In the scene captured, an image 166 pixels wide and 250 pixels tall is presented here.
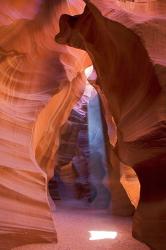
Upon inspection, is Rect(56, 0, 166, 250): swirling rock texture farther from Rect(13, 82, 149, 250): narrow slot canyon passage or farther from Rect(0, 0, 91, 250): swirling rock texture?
Rect(13, 82, 149, 250): narrow slot canyon passage

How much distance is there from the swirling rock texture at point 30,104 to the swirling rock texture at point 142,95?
749 mm

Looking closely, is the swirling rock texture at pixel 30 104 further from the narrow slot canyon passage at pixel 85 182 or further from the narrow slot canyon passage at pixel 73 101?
the narrow slot canyon passage at pixel 85 182

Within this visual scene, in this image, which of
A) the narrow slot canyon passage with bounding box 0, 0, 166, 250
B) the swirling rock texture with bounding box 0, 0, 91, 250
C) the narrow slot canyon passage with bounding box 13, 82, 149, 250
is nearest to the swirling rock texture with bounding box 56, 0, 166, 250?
the narrow slot canyon passage with bounding box 0, 0, 166, 250

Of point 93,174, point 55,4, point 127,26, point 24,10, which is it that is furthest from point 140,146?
point 93,174

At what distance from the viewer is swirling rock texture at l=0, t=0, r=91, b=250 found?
2.65 meters

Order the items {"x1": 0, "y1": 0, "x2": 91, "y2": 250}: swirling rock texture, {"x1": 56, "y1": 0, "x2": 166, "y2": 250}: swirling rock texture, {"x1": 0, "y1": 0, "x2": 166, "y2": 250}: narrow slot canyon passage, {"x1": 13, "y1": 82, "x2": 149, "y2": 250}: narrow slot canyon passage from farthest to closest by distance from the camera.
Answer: {"x1": 13, "y1": 82, "x2": 149, "y2": 250}: narrow slot canyon passage, {"x1": 0, "y1": 0, "x2": 91, "y2": 250}: swirling rock texture, {"x1": 0, "y1": 0, "x2": 166, "y2": 250}: narrow slot canyon passage, {"x1": 56, "y1": 0, "x2": 166, "y2": 250}: swirling rock texture

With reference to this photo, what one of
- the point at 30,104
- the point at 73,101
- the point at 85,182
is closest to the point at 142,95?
the point at 30,104

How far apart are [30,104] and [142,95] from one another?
1401 mm

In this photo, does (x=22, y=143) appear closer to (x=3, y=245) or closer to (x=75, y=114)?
(x=3, y=245)

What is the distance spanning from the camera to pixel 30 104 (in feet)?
11.2

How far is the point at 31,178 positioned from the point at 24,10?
5.45 ft

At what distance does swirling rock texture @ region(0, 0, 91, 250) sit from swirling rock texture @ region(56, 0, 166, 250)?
0.75 m

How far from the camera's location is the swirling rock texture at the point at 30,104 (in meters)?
2.65

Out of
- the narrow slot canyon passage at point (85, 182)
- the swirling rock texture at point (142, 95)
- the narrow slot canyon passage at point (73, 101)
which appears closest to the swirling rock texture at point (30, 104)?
the narrow slot canyon passage at point (73, 101)
